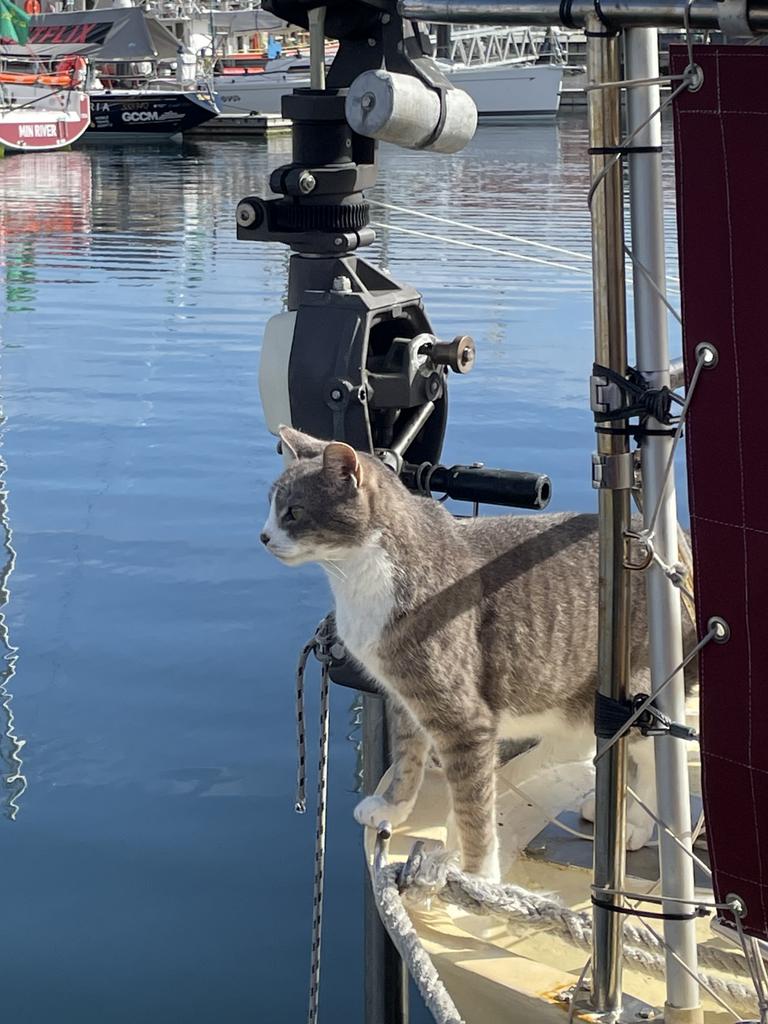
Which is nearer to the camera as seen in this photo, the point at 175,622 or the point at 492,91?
the point at 175,622

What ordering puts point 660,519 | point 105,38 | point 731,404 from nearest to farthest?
point 731,404
point 660,519
point 105,38

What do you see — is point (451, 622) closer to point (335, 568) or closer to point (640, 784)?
point (335, 568)

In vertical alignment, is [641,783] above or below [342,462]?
below

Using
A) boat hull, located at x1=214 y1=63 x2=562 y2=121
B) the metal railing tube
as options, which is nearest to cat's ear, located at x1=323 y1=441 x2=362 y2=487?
the metal railing tube

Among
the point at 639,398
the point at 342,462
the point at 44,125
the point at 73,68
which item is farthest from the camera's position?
the point at 73,68

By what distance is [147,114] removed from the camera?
1276 inches

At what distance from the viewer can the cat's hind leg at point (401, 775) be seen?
2.86 m

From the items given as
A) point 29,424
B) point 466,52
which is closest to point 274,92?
point 466,52

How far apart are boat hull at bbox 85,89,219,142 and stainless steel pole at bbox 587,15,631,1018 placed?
3198cm

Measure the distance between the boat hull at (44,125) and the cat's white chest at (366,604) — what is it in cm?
2691

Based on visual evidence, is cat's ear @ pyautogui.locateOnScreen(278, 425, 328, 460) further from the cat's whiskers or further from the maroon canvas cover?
the maroon canvas cover

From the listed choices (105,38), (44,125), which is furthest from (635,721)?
(105,38)

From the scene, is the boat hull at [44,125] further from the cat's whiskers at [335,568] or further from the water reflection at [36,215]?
the cat's whiskers at [335,568]

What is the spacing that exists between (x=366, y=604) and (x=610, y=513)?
3.33ft
